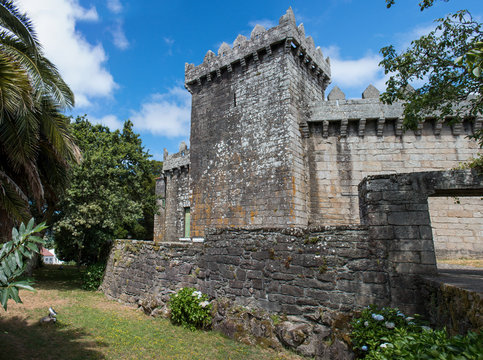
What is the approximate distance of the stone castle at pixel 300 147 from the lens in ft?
Result: 37.6

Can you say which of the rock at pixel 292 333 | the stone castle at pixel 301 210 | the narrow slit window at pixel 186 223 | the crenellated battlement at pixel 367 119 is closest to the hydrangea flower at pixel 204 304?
the stone castle at pixel 301 210

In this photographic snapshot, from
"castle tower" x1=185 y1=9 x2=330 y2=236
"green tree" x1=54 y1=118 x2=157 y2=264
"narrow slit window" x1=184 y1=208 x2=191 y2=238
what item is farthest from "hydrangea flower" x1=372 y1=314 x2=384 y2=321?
"narrow slit window" x1=184 y1=208 x2=191 y2=238

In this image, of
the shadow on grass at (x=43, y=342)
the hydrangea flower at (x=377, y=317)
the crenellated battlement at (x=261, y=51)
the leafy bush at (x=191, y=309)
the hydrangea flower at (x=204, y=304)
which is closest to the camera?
the hydrangea flower at (x=377, y=317)

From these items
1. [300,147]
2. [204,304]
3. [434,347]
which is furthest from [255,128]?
[434,347]

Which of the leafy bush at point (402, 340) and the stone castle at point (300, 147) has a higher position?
the stone castle at point (300, 147)

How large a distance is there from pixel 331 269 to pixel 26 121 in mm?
7774

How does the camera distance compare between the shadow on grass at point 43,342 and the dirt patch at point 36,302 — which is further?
the dirt patch at point 36,302

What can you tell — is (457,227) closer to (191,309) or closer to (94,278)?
(191,309)

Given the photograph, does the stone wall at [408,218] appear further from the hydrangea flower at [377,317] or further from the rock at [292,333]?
the rock at [292,333]

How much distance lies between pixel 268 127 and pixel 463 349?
10.1 meters

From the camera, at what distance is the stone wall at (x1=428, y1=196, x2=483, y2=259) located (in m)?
10.9

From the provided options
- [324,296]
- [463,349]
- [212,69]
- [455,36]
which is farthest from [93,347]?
[212,69]

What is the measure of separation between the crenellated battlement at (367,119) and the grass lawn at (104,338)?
8.88 metres

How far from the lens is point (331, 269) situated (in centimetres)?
602
